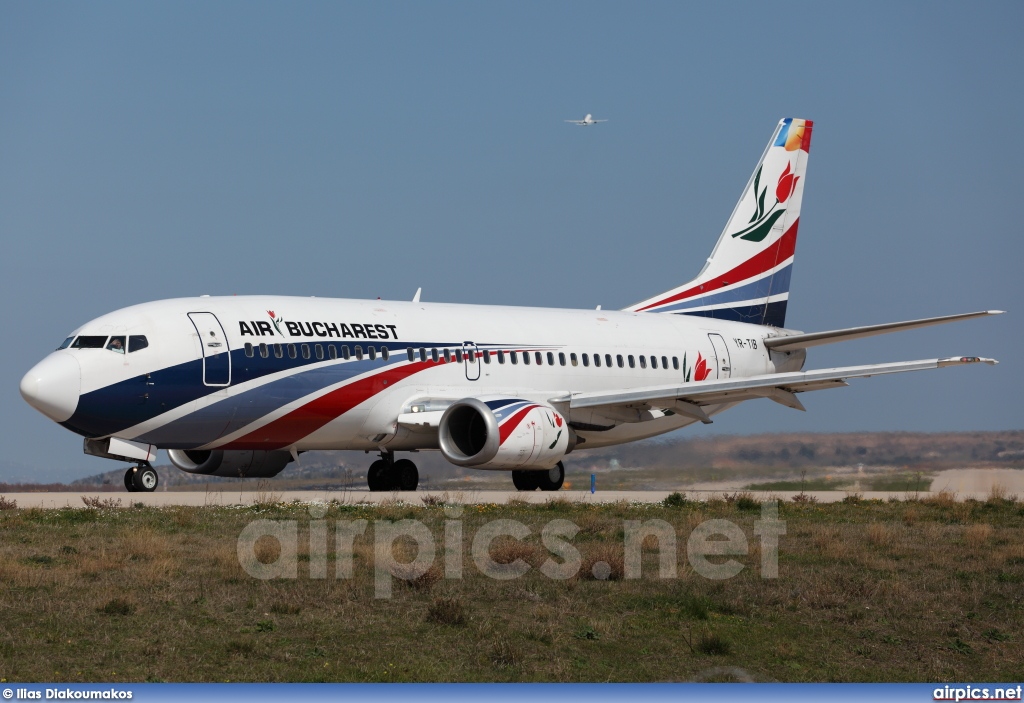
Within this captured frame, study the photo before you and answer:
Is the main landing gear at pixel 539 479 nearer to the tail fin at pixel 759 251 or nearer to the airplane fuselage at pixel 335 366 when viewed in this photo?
the airplane fuselage at pixel 335 366

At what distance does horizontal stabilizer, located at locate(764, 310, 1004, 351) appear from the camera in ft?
86.0

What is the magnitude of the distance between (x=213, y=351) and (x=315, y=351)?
200 centimetres

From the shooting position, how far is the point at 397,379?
25.2 m

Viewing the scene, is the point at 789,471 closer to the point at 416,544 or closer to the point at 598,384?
the point at 598,384

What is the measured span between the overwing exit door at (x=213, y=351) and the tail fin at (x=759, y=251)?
1258 centimetres

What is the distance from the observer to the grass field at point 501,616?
10.8 m

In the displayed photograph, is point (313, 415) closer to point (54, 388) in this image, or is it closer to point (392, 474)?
point (392, 474)

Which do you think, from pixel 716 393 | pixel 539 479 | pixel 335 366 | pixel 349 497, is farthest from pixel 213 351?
pixel 716 393

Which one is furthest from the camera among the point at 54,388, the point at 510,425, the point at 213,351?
the point at 510,425

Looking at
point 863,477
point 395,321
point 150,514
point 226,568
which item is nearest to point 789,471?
point 863,477

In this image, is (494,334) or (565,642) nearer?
(565,642)

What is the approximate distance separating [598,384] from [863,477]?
7822 mm

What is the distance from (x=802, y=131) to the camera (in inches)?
1357

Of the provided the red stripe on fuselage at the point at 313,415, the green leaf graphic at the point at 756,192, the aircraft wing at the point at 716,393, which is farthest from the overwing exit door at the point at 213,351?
the green leaf graphic at the point at 756,192
